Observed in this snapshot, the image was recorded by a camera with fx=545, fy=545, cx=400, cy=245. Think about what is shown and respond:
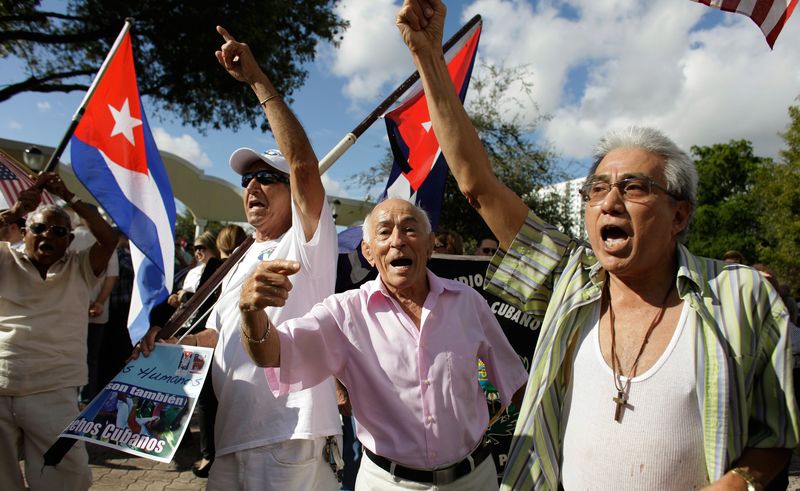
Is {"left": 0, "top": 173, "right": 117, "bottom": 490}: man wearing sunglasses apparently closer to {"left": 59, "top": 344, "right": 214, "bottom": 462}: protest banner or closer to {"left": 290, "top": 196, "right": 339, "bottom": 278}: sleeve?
{"left": 59, "top": 344, "right": 214, "bottom": 462}: protest banner

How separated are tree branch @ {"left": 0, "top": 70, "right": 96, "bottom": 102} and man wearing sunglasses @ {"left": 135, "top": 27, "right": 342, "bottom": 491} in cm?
1089

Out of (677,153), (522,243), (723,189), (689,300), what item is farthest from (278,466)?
(723,189)

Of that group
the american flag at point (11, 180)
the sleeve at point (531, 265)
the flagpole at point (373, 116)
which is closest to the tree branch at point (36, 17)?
the american flag at point (11, 180)

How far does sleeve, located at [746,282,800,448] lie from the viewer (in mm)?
1303

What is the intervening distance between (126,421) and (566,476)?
1.83 m

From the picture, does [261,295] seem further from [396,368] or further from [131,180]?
[131,180]

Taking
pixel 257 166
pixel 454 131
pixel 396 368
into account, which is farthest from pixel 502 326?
pixel 454 131

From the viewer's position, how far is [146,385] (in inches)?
95.4

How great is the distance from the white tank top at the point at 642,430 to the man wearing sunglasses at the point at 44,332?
9.95 ft

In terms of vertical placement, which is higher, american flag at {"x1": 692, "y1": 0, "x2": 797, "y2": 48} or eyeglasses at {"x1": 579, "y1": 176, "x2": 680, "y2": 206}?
american flag at {"x1": 692, "y1": 0, "x2": 797, "y2": 48}

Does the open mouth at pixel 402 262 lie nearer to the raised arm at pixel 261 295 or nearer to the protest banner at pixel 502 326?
the raised arm at pixel 261 295

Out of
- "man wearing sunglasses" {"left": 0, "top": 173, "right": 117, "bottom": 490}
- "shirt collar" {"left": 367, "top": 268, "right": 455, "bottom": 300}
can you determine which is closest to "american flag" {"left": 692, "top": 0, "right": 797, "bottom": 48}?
"shirt collar" {"left": 367, "top": 268, "right": 455, "bottom": 300}

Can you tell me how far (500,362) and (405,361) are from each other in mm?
491

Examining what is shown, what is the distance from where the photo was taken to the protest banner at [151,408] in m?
2.27
